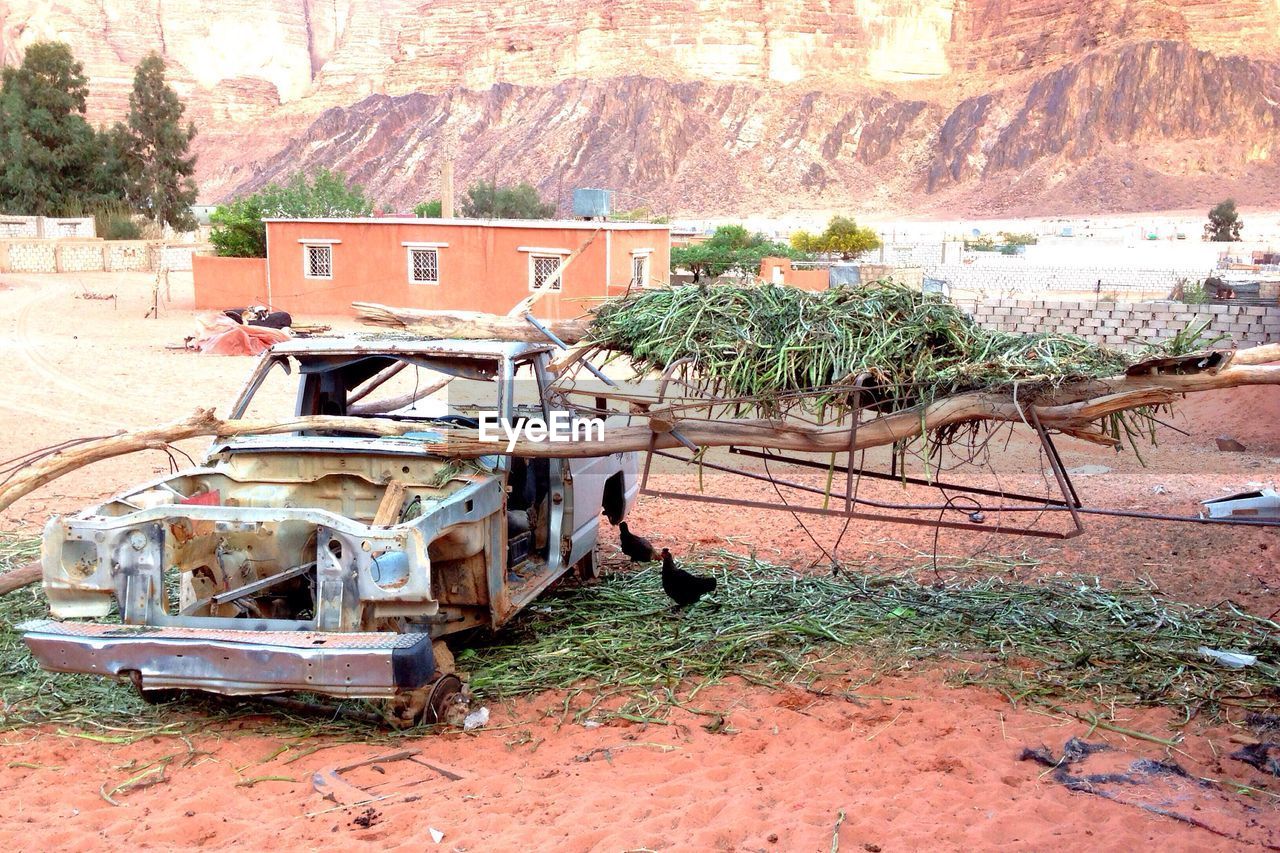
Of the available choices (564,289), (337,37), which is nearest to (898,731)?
(564,289)

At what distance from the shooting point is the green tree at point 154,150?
58.8 m

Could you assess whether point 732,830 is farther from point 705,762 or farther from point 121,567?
point 121,567

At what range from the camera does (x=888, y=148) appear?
99.6 meters

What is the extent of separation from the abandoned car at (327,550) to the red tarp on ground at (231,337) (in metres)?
15.9

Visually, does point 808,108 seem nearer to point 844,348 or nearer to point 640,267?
point 640,267

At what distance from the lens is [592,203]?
31750 millimetres

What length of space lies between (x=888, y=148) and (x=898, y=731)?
99.8 meters

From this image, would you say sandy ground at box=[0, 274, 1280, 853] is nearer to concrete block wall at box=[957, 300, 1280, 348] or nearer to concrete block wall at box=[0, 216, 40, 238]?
concrete block wall at box=[957, 300, 1280, 348]

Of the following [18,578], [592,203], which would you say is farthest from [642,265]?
[18,578]

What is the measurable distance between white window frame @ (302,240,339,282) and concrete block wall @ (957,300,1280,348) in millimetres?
17956

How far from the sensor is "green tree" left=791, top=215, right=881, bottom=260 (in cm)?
4669

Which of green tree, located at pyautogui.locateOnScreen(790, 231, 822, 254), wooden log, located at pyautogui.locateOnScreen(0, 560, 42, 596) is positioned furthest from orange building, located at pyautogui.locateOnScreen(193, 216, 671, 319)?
wooden log, located at pyautogui.locateOnScreen(0, 560, 42, 596)

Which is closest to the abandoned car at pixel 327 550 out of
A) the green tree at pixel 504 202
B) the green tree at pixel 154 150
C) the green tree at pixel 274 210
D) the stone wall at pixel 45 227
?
the green tree at pixel 274 210

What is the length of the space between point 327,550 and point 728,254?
35197 mm
